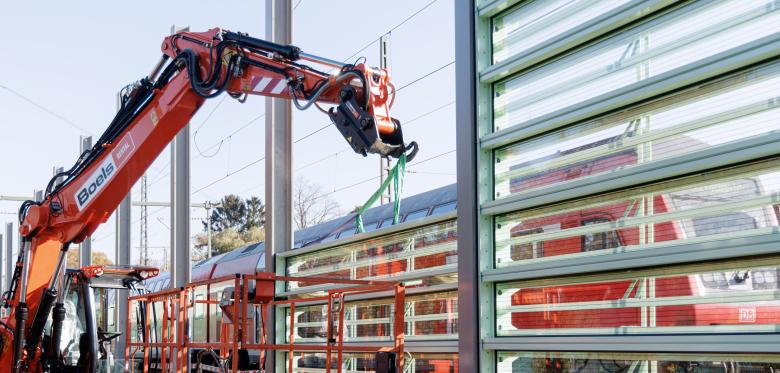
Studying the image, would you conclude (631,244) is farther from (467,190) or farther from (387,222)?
(387,222)

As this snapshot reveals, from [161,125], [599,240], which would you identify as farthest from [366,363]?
[599,240]

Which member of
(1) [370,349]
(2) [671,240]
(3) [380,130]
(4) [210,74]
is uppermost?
(4) [210,74]

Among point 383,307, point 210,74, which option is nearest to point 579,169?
point 383,307

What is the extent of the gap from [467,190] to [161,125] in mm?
4515

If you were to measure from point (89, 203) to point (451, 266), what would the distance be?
4017 millimetres

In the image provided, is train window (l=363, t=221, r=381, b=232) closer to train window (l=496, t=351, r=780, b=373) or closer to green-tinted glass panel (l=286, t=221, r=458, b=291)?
green-tinted glass panel (l=286, t=221, r=458, b=291)

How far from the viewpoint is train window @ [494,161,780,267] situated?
3049 mm

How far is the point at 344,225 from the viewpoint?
13820 mm

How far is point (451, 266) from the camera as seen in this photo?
5.94m

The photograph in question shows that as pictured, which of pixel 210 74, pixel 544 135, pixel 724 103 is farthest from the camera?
pixel 210 74

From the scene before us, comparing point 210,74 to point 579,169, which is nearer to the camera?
point 579,169

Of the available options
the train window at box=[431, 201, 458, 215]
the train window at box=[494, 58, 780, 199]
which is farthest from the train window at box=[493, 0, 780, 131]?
the train window at box=[431, 201, 458, 215]

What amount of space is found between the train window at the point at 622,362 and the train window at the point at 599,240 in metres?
0.41

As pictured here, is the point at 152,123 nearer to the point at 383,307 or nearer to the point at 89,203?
the point at 89,203
